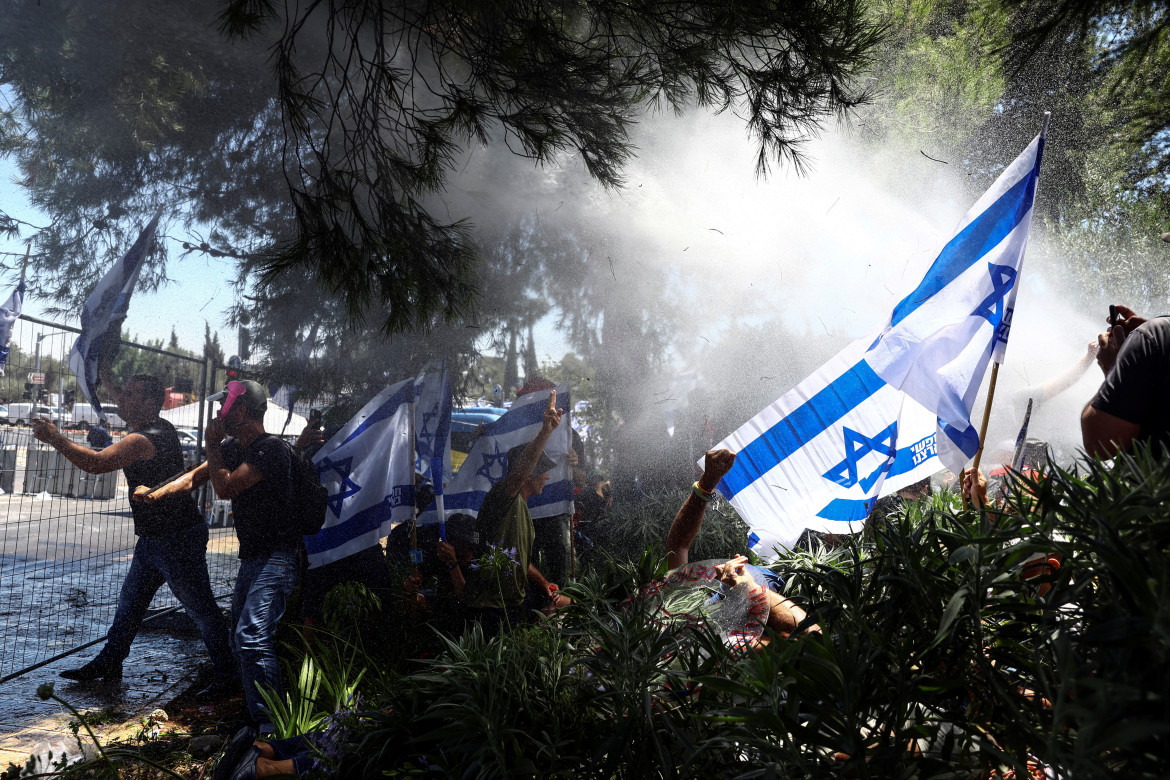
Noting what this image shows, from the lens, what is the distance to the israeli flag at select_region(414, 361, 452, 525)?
5051 mm

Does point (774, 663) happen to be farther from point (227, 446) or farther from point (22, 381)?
point (22, 381)

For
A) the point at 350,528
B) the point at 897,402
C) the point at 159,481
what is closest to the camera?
the point at 897,402

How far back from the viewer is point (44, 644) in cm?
457

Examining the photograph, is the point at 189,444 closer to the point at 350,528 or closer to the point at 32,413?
the point at 32,413

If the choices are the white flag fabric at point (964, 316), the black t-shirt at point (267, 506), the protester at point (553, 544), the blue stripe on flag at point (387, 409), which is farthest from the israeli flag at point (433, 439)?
the white flag fabric at point (964, 316)

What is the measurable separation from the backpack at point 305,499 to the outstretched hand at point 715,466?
2290 millimetres

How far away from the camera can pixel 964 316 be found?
120 inches

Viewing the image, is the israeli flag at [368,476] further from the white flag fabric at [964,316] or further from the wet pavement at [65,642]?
the white flag fabric at [964,316]

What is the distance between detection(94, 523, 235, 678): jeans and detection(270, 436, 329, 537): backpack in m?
0.86

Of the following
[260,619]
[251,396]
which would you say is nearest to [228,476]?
[251,396]

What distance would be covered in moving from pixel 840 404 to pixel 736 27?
1768 millimetres

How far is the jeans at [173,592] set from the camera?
4223mm

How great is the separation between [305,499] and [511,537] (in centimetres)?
121

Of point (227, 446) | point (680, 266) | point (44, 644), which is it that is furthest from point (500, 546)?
point (680, 266)
